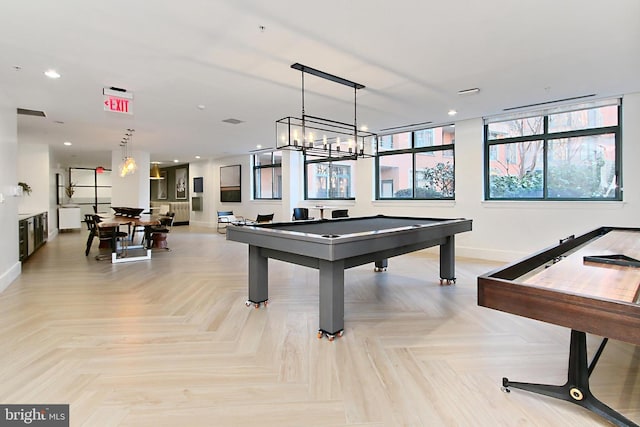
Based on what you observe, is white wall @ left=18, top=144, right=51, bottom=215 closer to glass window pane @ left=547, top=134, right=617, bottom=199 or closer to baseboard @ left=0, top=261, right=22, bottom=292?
baseboard @ left=0, top=261, right=22, bottom=292

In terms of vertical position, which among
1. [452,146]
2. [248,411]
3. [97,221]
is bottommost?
[248,411]

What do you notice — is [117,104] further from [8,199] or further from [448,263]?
[448,263]

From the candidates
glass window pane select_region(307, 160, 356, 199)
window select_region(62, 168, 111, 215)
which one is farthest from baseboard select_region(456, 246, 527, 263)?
window select_region(62, 168, 111, 215)

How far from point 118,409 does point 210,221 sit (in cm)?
1146

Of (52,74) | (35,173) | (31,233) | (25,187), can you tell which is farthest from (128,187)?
(52,74)

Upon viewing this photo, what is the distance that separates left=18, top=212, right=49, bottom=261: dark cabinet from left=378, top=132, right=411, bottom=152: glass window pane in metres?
7.31

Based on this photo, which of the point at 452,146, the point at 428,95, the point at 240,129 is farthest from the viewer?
the point at 240,129

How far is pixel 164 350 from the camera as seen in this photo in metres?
2.65

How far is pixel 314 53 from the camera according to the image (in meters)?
3.40

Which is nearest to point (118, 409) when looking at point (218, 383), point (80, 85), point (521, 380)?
point (218, 383)

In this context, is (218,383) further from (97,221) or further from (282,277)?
(97,221)

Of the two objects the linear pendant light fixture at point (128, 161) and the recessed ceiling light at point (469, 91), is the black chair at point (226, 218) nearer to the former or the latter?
the linear pendant light fixture at point (128, 161)

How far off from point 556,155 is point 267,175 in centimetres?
799

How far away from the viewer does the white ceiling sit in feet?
8.68
